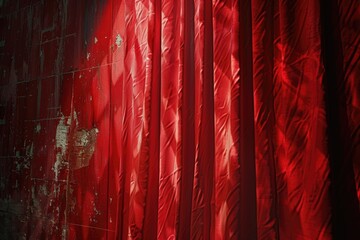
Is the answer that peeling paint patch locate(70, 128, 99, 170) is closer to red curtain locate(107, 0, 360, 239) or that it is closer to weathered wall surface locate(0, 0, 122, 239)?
weathered wall surface locate(0, 0, 122, 239)

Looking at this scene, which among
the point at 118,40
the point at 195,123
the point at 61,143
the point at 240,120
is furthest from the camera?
the point at 61,143

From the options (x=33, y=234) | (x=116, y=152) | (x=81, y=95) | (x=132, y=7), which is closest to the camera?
(x=132, y=7)

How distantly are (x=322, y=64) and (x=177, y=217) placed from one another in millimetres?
728

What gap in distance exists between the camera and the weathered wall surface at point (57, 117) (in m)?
1.63

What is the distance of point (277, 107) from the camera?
973mm

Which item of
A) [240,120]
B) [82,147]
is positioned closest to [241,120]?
[240,120]

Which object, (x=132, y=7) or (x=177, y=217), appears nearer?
(x=177, y=217)

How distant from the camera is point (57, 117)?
1.87 m

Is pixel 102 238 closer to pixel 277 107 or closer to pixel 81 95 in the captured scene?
pixel 81 95

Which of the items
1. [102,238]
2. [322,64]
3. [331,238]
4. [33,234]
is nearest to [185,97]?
[322,64]

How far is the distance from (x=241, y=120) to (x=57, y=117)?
1.26 metres

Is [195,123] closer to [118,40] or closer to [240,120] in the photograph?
[240,120]

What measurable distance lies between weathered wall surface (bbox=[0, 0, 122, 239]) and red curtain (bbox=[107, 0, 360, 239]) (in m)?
0.28

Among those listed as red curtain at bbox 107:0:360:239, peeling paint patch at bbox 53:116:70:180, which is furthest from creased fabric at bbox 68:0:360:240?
peeling paint patch at bbox 53:116:70:180
